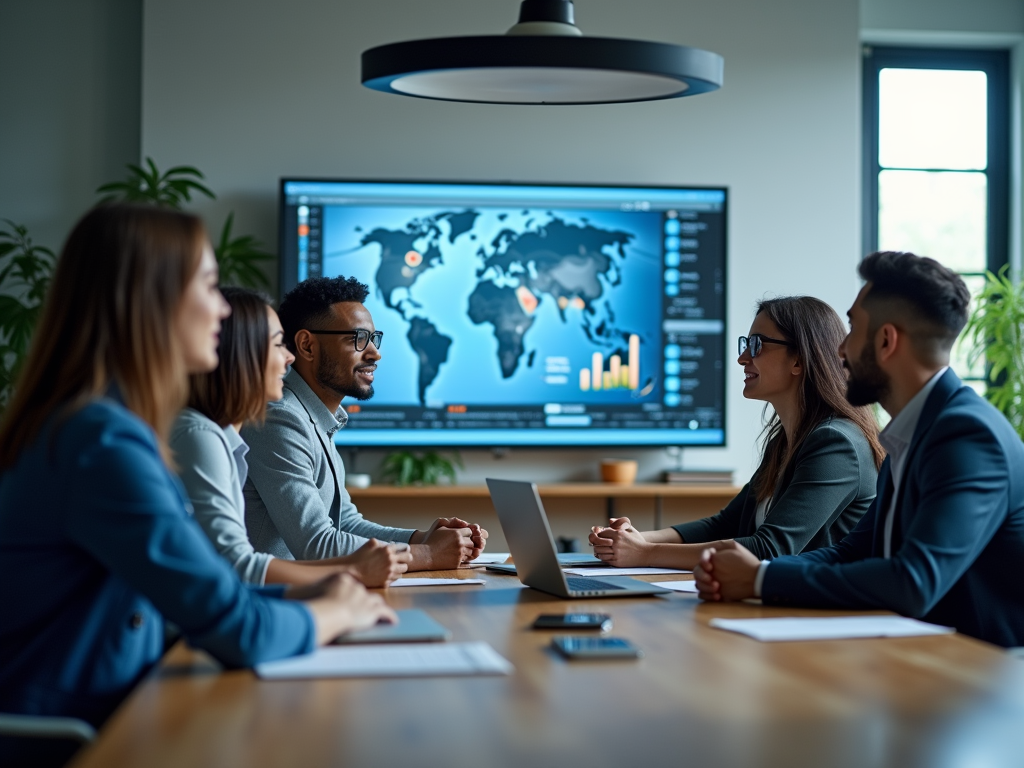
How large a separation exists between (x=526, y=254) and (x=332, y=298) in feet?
6.23

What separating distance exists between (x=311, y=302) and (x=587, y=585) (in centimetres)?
134

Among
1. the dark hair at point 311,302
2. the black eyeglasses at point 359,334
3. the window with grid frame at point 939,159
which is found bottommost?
the black eyeglasses at point 359,334

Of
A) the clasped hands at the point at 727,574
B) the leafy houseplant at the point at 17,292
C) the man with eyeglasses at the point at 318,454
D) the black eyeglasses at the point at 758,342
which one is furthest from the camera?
the leafy houseplant at the point at 17,292

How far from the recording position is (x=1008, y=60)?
563 cm

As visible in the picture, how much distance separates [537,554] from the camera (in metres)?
2.12

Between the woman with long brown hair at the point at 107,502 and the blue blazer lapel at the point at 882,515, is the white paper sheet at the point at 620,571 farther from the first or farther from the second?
the woman with long brown hair at the point at 107,502

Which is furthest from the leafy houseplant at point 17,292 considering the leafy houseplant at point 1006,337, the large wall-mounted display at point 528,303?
the leafy houseplant at point 1006,337

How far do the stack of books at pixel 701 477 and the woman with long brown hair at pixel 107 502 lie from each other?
3.61m

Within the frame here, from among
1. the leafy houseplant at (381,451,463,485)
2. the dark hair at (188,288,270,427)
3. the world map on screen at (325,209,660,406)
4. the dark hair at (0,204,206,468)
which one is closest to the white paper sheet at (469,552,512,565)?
the dark hair at (188,288,270,427)

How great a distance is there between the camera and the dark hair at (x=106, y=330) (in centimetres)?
138

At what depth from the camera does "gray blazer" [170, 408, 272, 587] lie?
2.06m

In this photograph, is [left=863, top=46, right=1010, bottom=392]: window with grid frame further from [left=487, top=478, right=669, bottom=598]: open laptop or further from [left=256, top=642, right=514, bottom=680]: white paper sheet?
[left=256, top=642, right=514, bottom=680]: white paper sheet

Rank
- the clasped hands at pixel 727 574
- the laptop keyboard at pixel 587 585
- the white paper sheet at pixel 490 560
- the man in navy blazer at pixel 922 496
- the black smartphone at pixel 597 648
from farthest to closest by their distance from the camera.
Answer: the white paper sheet at pixel 490 560, the laptop keyboard at pixel 587 585, the clasped hands at pixel 727 574, the man in navy blazer at pixel 922 496, the black smartphone at pixel 597 648

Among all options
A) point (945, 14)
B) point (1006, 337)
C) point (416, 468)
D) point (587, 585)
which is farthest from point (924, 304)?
point (945, 14)
